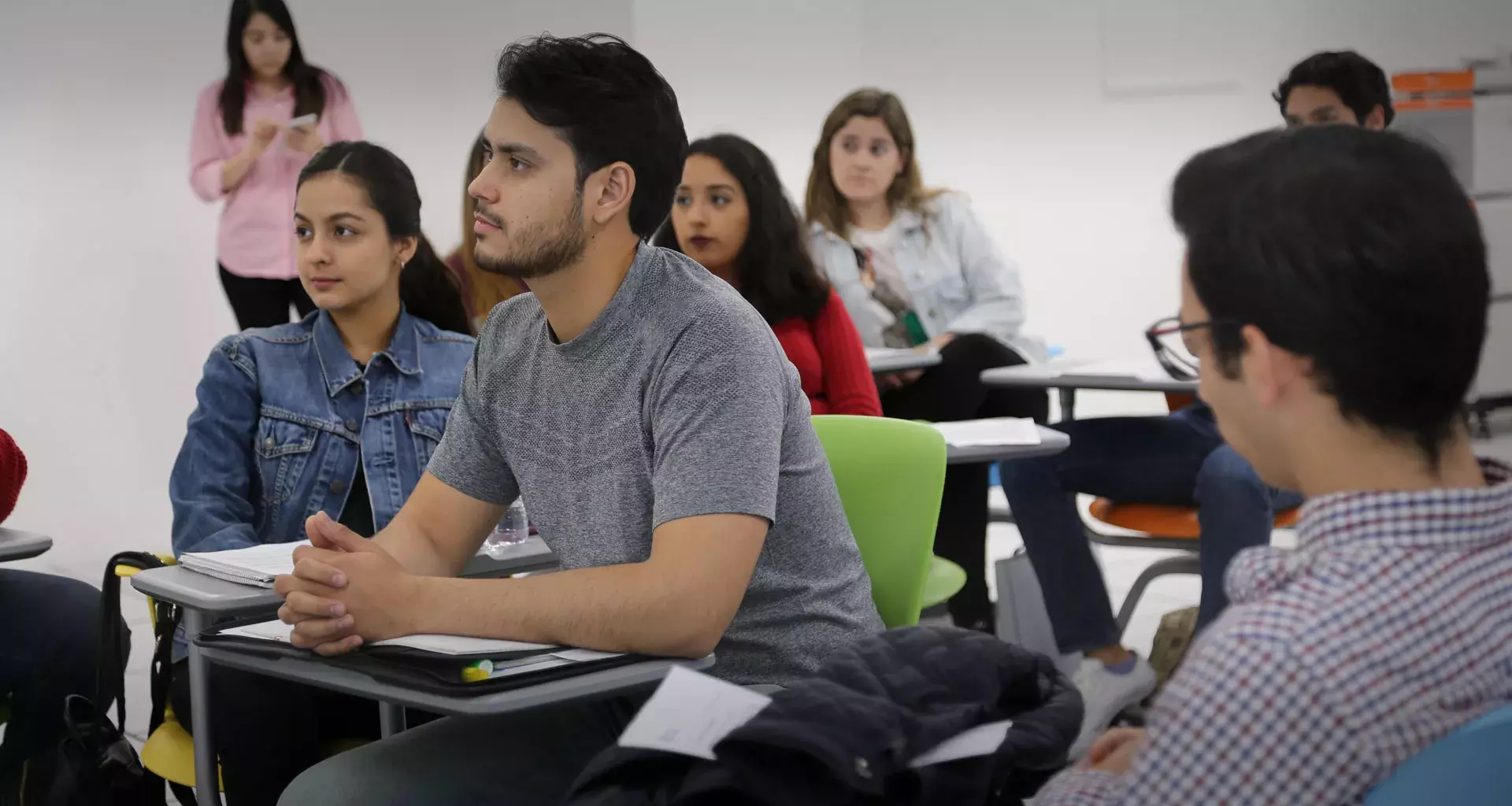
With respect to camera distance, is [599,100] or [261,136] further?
[261,136]

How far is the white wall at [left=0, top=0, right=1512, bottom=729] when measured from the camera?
202 inches

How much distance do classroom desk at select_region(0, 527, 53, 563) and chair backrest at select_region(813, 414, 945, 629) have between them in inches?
44.0

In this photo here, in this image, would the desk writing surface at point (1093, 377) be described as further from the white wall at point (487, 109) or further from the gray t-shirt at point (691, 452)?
the gray t-shirt at point (691, 452)

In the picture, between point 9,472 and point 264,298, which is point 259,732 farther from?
point 264,298

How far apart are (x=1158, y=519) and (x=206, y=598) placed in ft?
6.96

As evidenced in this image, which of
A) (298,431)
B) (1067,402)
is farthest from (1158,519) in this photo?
(298,431)

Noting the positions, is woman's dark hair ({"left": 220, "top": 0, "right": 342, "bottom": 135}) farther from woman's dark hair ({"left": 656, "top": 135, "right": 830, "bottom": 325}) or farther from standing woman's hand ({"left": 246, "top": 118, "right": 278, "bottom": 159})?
woman's dark hair ({"left": 656, "top": 135, "right": 830, "bottom": 325})

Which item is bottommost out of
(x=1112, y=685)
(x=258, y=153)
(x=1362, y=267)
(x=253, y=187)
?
(x=1112, y=685)

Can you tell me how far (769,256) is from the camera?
3088mm

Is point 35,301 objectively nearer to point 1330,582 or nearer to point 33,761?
point 33,761

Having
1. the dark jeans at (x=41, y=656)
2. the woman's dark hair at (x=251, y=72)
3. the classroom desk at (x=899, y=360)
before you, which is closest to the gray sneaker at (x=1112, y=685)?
the classroom desk at (x=899, y=360)

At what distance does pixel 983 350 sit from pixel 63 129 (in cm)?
349

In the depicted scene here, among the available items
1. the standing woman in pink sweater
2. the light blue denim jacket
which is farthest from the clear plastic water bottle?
the standing woman in pink sweater

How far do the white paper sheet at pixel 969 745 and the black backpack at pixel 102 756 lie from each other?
1.18 meters
